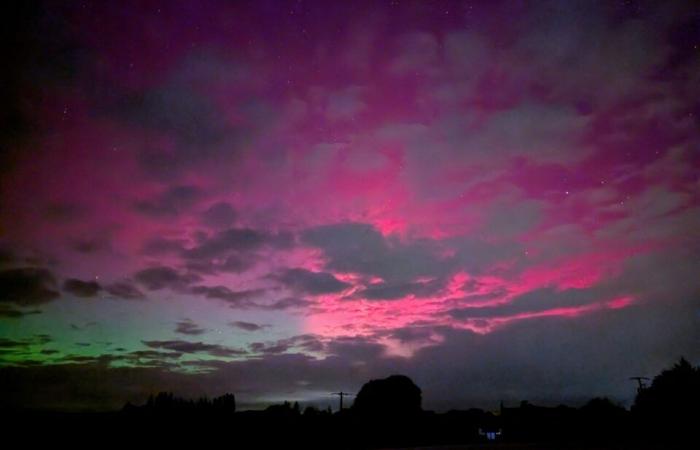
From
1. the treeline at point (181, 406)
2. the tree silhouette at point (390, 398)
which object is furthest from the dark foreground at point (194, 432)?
the tree silhouette at point (390, 398)

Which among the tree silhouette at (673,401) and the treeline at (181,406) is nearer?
the treeline at (181,406)

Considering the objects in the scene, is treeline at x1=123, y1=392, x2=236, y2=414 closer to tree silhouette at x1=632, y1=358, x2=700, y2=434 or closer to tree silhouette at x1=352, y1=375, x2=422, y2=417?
tree silhouette at x1=352, y1=375, x2=422, y2=417

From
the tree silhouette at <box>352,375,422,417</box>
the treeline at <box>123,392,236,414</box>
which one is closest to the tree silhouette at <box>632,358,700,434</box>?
the tree silhouette at <box>352,375,422,417</box>

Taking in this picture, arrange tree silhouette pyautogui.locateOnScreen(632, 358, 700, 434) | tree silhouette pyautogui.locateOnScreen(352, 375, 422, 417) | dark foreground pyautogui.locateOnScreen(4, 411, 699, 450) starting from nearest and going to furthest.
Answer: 1. dark foreground pyautogui.locateOnScreen(4, 411, 699, 450)
2. tree silhouette pyautogui.locateOnScreen(632, 358, 700, 434)
3. tree silhouette pyautogui.locateOnScreen(352, 375, 422, 417)

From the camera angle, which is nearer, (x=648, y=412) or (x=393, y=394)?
(x=648, y=412)

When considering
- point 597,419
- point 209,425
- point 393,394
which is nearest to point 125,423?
point 209,425

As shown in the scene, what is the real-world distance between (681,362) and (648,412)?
8003 millimetres

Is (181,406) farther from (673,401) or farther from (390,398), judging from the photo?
(673,401)

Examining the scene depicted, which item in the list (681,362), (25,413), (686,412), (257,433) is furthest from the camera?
(681,362)

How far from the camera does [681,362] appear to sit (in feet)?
188

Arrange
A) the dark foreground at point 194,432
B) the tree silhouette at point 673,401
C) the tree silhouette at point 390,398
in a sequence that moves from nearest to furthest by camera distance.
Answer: the dark foreground at point 194,432 → the tree silhouette at point 673,401 → the tree silhouette at point 390,398

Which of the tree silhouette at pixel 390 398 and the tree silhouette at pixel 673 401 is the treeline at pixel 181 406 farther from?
the tree silhouette at pixel 673 401

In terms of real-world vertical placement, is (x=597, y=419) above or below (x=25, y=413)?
below

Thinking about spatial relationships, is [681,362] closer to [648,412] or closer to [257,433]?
[648,412]
